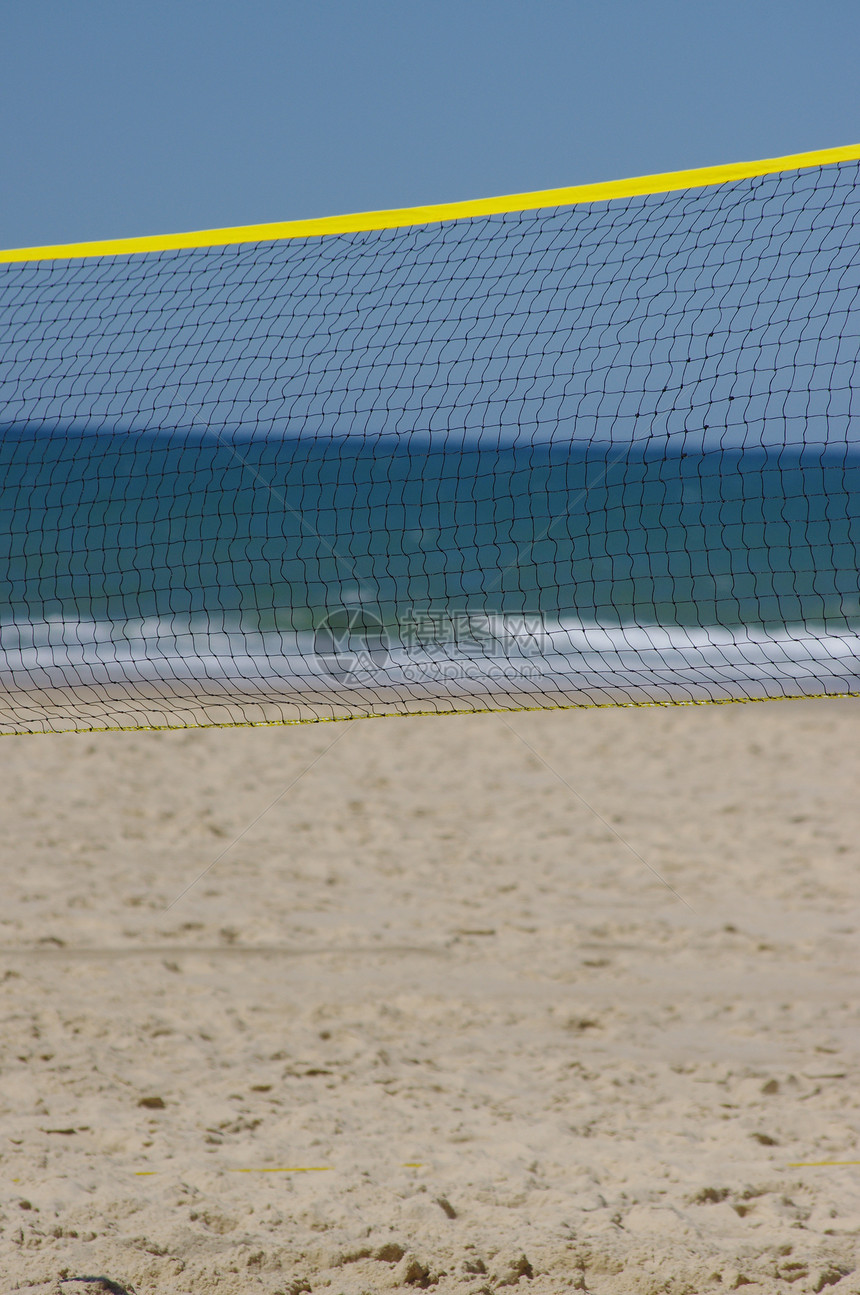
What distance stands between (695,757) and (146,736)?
3.42 metres

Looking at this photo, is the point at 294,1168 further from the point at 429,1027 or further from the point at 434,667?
the point at 434,667

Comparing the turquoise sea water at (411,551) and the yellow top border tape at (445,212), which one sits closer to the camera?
the yellow top border tape at (445,212)

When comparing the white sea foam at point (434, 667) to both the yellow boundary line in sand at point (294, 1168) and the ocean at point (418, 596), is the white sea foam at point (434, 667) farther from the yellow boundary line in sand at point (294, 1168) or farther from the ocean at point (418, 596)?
the yellow boundary line in sand at point (294, 1168)

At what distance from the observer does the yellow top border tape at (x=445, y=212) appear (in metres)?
3.68

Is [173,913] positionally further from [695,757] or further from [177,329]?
[695,757]

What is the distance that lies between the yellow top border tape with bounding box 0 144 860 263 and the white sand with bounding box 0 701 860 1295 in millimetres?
2655

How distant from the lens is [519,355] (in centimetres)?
608

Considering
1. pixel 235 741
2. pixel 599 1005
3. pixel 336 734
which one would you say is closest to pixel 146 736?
pixel 235 741

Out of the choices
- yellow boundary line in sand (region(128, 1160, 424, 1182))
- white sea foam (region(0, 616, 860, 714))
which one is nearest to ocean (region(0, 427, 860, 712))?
white sea foam (region(0, 616, 860, 714))

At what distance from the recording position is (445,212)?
4.10 metres

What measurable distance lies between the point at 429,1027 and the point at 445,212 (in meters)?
3.00

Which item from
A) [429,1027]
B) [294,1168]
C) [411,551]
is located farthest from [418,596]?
[294,1168]

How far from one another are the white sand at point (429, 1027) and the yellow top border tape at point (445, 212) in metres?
2.66

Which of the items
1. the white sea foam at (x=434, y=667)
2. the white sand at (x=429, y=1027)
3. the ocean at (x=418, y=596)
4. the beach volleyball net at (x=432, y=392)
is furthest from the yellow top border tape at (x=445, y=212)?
the white sea foam at (x=434, y=667)
